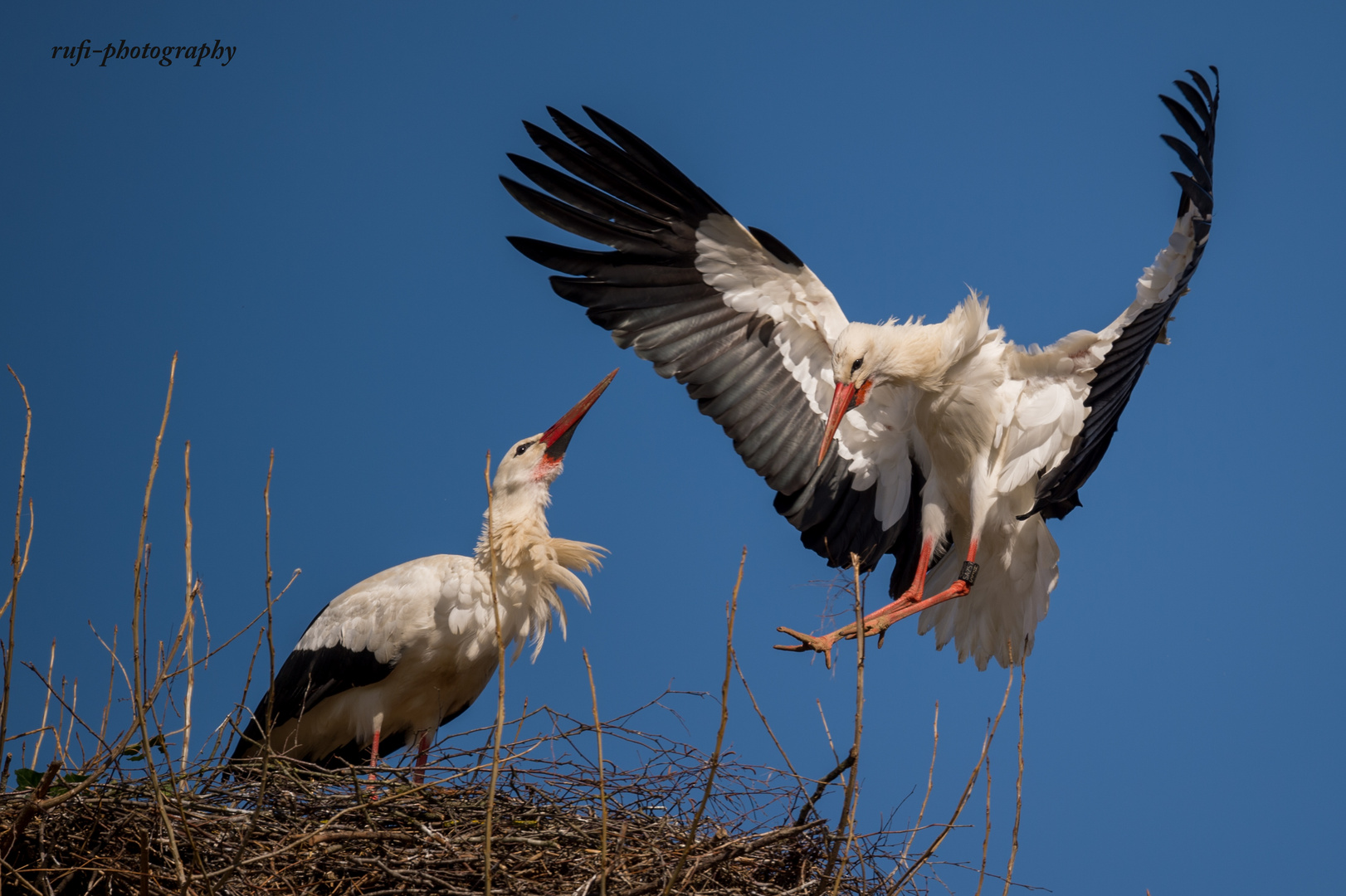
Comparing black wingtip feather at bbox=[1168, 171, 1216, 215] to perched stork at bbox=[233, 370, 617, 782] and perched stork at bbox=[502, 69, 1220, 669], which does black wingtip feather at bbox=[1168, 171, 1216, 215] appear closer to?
perched stork at bbox=[502, 69, 1220, 669]

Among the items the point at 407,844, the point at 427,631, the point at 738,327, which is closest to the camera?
the point at 407,844

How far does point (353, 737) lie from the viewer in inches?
183

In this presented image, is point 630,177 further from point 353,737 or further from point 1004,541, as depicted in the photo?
point 353,737

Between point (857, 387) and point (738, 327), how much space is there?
2.20 feet

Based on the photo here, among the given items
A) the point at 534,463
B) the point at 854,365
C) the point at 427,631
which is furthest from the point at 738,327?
the point at 427,631

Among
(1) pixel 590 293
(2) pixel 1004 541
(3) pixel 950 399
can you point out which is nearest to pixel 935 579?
(2) pixel 1004 541

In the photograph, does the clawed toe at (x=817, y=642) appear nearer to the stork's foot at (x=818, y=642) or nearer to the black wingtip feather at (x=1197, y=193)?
the stork's foot at (x=818, y=642)

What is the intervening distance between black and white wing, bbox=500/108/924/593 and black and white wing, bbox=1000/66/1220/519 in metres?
0.50

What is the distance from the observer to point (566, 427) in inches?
187

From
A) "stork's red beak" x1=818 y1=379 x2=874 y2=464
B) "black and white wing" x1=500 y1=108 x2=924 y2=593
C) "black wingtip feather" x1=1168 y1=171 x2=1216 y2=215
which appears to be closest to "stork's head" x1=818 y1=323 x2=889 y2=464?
"stork's red beak" x1=818 y1=379 x2=874 y2=464

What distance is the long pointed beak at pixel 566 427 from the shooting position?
473 cm

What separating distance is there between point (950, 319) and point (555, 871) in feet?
7.69

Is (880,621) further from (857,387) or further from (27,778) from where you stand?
(27,778)

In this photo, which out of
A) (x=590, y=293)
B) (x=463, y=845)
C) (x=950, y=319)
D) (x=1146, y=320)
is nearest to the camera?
(x=463, y=845)
